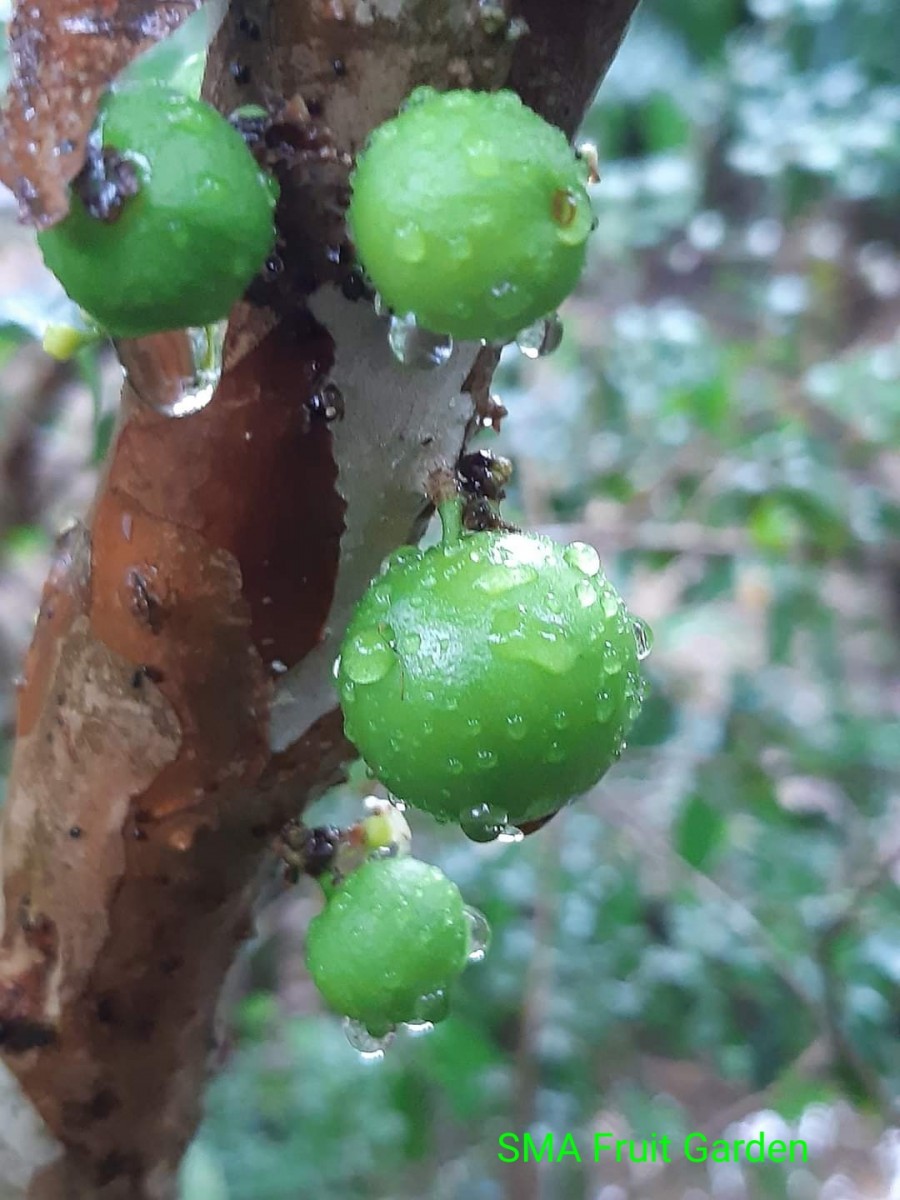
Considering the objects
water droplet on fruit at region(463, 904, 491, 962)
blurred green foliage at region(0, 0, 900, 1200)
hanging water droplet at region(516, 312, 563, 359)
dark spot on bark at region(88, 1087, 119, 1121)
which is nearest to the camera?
hanging water droplet at region(516, 312, 563, 359)

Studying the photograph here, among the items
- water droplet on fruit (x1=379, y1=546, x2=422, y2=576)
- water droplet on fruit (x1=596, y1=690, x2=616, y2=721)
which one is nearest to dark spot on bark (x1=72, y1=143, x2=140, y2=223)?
water droplet on fruit (x1=379, y1=546, x2=422, y2=576)

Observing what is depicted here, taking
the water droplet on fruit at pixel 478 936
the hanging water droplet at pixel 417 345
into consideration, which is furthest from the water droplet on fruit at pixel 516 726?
the water droplet on fruit at pixel 478 936

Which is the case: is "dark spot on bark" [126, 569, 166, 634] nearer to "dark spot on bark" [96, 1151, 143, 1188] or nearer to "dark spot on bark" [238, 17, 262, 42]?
"dark spot on bark" [238, 17, 262, 42]

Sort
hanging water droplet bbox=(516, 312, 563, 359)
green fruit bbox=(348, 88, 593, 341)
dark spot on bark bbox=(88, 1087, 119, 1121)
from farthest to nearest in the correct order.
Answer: dark spot on bark bbox=(88, 1087, 119, 1121) → hanging water droplet bbox=(516, 312, 563, 359) → green fruit bbox=(348, 88, 593, 341)

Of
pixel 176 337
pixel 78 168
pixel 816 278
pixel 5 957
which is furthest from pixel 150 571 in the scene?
pixel 816 278

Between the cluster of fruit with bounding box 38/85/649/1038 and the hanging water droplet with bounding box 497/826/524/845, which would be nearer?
the cluster of fruit with bounding box 38/85/649/1038

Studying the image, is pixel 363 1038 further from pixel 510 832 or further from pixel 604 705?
pixel 604 705

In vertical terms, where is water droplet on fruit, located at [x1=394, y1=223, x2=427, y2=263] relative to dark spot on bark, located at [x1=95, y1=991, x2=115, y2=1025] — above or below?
above
